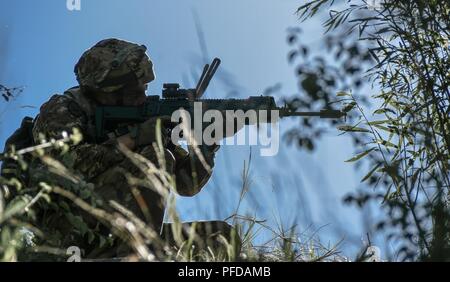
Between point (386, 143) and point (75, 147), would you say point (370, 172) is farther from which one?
point (75, 147)

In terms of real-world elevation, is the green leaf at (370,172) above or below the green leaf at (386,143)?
below

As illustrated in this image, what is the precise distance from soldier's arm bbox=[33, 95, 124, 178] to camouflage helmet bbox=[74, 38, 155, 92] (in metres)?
0.30

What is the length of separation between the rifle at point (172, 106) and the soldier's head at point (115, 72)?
10 cm

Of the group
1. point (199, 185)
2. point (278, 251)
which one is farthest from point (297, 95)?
point (199, 185)

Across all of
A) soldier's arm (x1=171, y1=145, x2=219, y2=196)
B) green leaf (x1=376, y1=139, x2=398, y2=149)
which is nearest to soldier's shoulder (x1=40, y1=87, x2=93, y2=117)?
soldier's arm (x1=171, y1=145, x2=219, y2=196)

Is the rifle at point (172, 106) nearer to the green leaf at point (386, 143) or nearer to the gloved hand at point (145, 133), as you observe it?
the gloved hand at point (145, 133)

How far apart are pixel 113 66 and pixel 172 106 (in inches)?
18.1

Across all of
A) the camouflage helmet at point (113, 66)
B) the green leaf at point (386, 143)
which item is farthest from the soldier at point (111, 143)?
the green leaf at point (386, 143)

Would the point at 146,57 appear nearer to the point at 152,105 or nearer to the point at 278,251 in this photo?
the point at 152,105

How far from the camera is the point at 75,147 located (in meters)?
4.35

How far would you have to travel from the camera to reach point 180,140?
4.67 meters

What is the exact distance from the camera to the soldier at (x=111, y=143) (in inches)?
160
